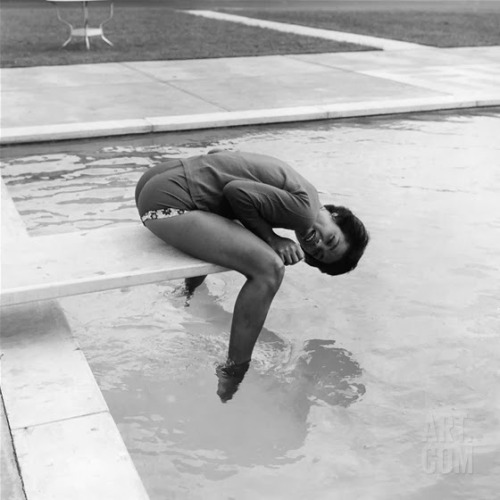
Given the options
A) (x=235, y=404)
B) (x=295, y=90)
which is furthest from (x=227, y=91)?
(x=235, y=404)

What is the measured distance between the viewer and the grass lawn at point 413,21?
1692 centimetres

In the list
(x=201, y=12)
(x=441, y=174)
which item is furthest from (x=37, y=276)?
(x=201, y=12)

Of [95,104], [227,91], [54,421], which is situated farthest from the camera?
[227,91]

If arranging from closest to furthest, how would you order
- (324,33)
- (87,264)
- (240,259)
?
1. (240,259)
2. (87,264)
3. (324,33)

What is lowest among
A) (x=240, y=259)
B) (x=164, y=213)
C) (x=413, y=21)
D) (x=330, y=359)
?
(x=413, y=21)

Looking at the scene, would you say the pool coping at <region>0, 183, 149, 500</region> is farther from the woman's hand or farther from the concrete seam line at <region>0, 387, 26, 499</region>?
the woman's hand

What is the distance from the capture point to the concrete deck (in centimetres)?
909

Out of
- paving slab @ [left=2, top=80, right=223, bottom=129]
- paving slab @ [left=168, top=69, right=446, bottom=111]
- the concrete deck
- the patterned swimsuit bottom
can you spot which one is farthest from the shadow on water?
paving slab @ [left=168, top=69, right=446, bottom=111]

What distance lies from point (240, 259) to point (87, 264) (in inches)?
32.4

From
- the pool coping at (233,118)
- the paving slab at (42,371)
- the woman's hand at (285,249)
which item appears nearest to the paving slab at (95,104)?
the pool coping at (233,118)

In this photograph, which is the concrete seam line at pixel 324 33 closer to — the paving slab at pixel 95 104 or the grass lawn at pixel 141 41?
the grass lawn at pixel 141 41

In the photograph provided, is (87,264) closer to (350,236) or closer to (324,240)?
(324,240)

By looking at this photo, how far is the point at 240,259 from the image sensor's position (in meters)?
4.14

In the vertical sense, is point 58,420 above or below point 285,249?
below
